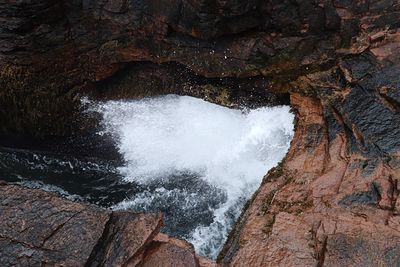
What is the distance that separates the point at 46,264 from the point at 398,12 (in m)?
9.88

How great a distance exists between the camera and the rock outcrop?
6.85 meters

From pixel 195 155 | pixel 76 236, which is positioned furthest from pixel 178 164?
pixel 76 236

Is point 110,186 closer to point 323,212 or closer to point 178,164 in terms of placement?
point 178,164

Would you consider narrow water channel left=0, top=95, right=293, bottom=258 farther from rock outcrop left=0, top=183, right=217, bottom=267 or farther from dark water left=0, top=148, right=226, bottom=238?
rock outcrop left=0, top=183, right=217, bottom=267

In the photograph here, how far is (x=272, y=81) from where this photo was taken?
12094mm

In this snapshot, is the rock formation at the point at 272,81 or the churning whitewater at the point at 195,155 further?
the churning whitewater at the point at 195,155

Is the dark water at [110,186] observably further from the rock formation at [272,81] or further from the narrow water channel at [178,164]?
the rock formation at [272,81]

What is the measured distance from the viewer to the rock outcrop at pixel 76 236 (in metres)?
6.85

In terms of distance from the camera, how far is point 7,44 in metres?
11.5

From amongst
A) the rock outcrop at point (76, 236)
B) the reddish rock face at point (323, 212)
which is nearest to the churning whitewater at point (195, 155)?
the reddish rock face at point (323, 212)

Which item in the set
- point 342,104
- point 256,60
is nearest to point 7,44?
point 256,60

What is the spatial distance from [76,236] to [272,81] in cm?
718

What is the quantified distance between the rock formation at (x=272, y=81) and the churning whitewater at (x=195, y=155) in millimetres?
523

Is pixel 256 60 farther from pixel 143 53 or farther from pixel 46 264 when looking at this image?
pixel 46 264
